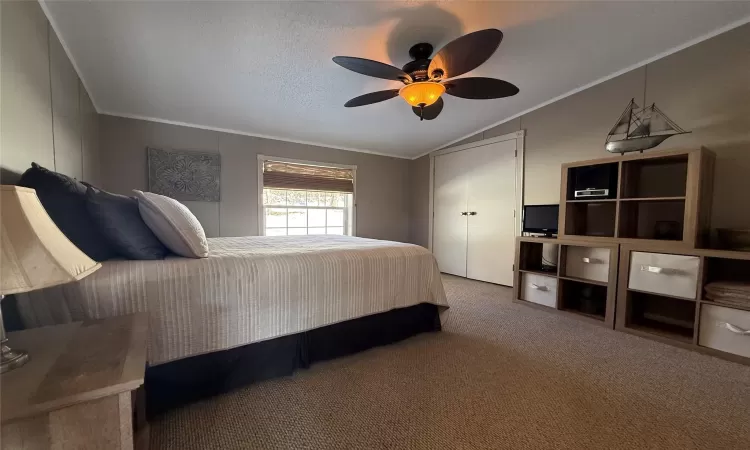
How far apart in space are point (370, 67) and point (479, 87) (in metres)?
0.86

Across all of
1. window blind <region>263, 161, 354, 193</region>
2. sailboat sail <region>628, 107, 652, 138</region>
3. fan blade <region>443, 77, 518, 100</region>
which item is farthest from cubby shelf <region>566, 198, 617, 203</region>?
window blind <region>263, 161, 354, 193</region>

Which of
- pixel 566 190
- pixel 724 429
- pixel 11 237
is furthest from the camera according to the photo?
pixel 566 190

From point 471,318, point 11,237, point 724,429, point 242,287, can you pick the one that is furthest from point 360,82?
point 724,429

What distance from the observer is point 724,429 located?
129cm

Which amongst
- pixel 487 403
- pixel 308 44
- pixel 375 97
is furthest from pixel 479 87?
pixel 487 403

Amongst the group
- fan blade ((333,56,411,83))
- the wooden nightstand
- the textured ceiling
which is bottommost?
the wooden nightstand

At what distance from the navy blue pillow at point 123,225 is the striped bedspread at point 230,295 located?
0.25 feet

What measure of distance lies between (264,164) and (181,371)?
2957mm

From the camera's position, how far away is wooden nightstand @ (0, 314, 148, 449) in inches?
23.4

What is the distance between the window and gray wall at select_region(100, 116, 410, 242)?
→ 0.63 ft

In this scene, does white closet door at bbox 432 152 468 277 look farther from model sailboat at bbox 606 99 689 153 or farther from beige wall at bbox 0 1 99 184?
beige wall at bbox 0 1 99 184

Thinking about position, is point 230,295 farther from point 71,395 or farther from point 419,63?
point 419,63

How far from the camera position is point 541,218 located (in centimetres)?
315

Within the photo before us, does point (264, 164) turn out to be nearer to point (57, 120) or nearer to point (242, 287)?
point (57, 120)
